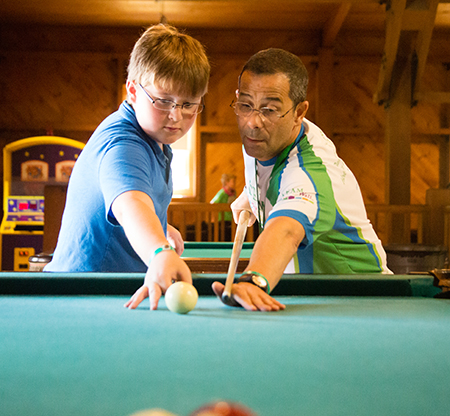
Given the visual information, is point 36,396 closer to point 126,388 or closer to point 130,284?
point 126,388

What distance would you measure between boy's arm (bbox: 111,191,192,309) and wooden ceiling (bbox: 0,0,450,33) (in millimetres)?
5815

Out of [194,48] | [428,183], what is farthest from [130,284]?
[428,183]

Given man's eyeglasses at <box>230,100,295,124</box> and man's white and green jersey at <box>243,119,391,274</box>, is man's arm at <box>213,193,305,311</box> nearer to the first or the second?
man's white and green jersey at <box>243,119,391,274</box>

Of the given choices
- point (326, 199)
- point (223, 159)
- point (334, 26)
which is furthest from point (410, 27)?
point (326, 199)

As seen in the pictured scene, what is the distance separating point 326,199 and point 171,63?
2.14 ft

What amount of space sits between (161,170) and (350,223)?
72 centimetres

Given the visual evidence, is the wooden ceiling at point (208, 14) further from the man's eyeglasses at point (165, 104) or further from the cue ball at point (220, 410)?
the cue ball at point (220, 410)

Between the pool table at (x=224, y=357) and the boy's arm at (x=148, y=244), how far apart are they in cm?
5

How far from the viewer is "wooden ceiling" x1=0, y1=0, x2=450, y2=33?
22.1 ft

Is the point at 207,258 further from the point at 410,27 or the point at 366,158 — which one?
the point at 366,158

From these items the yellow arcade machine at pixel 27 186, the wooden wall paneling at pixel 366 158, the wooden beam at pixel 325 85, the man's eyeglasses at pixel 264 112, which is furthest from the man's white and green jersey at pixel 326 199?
the wooden wall paneling at pixel 366 158

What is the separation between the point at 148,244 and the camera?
122cm

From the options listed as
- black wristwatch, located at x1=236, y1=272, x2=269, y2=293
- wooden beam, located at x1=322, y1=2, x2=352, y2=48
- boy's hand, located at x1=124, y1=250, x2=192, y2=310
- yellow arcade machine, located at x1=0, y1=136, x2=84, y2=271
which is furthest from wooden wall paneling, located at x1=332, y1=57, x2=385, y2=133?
boy's hand, located at x1=124, y1=250, x2=192, y2=310

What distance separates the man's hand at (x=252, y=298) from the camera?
45.4 inches
